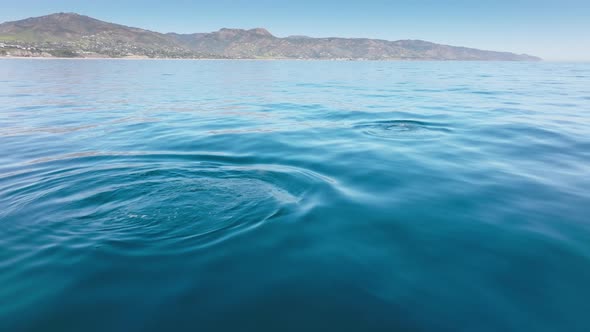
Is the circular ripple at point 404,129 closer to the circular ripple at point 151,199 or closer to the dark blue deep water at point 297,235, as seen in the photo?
the dark blue deep water at point 297,235

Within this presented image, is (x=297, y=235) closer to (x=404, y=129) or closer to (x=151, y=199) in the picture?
(x=151, y=199)

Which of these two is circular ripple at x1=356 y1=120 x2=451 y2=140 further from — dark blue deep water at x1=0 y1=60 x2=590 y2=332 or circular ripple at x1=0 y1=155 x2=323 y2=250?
circular ripple at x1=0 y1=155 x2=323 y2=250

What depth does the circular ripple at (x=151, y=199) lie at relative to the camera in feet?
17.7

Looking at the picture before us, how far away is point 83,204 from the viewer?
6480mm

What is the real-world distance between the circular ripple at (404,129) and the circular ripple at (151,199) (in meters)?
6.18

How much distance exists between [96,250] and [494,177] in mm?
9096

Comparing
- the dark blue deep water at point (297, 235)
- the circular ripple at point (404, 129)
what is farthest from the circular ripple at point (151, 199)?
the circular ripple at point (404, 129)

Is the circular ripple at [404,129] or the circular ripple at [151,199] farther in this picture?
the circular ripple at [404,129]

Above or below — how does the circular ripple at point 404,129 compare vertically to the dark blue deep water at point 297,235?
above

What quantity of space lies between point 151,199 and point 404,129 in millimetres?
11337

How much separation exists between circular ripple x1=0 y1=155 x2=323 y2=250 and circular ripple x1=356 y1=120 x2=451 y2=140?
6.18 metres

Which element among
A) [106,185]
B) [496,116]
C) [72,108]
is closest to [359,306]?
[106,185]

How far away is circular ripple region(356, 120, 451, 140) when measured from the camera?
1297 centimetres

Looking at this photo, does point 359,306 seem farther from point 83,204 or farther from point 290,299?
point 83,204
